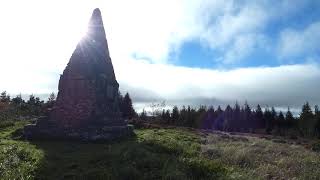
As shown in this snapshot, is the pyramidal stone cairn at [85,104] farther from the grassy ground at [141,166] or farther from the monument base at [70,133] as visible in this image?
the grassy ground at [141,166]

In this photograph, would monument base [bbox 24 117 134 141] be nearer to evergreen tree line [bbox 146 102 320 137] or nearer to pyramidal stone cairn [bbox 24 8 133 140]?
pyramidal stone cairn [bbox 24 8 133 140]

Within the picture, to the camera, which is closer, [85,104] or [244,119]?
[85,104]

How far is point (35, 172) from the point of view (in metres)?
10.4

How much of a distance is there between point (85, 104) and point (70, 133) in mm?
1639

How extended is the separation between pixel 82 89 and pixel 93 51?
2.23 meters

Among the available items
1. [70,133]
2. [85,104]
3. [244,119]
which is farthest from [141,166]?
[244,119]

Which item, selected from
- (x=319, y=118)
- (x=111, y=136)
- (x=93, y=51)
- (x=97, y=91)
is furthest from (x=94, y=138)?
(x=319, y=118)

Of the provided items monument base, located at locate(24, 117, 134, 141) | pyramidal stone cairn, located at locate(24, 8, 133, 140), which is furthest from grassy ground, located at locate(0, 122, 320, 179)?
pyramidal stone cairn, located at locate(24, 8, 133, 140)

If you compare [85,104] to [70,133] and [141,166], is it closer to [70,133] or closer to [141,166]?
[70,133]

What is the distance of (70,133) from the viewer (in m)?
17.8

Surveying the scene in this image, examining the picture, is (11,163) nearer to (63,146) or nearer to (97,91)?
(63,146)

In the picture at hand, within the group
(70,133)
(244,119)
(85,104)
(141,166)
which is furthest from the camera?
(244,119)

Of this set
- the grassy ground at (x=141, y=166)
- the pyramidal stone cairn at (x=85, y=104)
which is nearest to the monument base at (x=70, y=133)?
the pyramidal stone cairn at (x=85, y=104)

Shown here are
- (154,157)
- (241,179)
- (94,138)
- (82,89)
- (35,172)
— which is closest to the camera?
(241,179)
